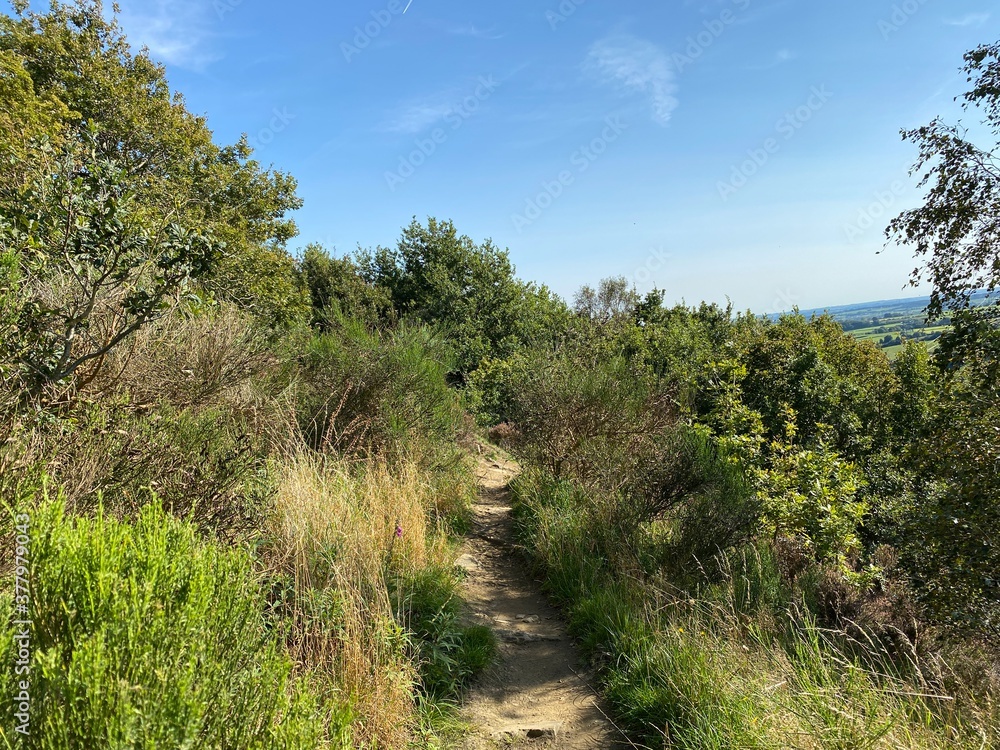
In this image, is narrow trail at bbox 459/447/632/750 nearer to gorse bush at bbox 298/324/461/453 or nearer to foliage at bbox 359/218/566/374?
gorse bush at bbox 298/324/461/453

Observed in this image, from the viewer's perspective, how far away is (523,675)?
3.65 m

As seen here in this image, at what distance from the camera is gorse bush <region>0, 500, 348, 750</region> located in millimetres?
1182

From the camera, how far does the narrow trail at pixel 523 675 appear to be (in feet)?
9.83

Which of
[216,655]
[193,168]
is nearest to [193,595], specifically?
[216,655]

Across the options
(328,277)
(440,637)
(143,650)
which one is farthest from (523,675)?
(328,277)

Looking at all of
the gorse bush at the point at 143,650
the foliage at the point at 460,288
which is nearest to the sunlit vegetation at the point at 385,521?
the gorse bush at the point at 143,650

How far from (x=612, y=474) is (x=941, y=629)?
137 inches

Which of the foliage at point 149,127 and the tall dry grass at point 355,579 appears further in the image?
the foliage at point 149,127

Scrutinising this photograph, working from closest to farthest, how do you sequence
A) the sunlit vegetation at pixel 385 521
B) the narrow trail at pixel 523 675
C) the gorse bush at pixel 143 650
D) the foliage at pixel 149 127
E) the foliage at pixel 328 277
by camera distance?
the gorse bush at pixel 143 650 < the sunlit vegetation at pixel 385 521 < the narrow trail at pixel 523 675 < the foliage at pixel 149 127 < the foliage at pixel 328 277

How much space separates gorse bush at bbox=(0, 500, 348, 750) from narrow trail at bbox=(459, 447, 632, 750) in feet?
5.70

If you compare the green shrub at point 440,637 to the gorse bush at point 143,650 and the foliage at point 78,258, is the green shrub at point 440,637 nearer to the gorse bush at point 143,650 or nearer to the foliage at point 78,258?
the gorse bush at point 143,650

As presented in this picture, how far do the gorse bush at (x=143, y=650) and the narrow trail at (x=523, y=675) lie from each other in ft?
5.70

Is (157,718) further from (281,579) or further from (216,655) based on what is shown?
(281,579)

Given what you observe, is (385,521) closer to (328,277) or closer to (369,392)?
(369,392)
